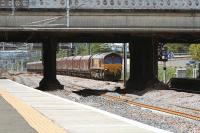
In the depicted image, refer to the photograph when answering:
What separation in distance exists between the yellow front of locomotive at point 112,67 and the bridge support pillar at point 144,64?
55.9ft

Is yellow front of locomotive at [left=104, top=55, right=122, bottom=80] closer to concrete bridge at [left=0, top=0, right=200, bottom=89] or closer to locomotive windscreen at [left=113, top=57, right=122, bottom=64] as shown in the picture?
locomotive windscreen at [left=113, top=57, right=122, bottom=64]

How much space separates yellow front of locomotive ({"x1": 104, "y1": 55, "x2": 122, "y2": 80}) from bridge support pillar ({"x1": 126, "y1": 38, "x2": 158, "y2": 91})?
17029mm

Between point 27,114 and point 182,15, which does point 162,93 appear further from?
point 27,114

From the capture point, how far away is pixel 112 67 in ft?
217

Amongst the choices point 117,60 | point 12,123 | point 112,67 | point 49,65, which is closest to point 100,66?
point 112,67

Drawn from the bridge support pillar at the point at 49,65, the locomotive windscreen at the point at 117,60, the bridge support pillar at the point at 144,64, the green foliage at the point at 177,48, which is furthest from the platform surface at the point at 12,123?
the green foliage at the point at 177,48

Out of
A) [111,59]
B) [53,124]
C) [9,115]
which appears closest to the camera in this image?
[53,124]

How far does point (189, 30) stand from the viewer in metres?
38.2

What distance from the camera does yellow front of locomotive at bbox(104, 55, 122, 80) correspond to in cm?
6569

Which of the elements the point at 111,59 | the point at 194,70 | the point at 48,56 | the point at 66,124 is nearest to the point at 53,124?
the point at 66,124

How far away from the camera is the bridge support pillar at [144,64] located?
46.7 meters

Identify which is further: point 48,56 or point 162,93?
point 48,56

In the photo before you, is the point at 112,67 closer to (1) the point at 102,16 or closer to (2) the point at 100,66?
(2) the point at 100,66

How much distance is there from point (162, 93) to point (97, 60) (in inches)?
1187
